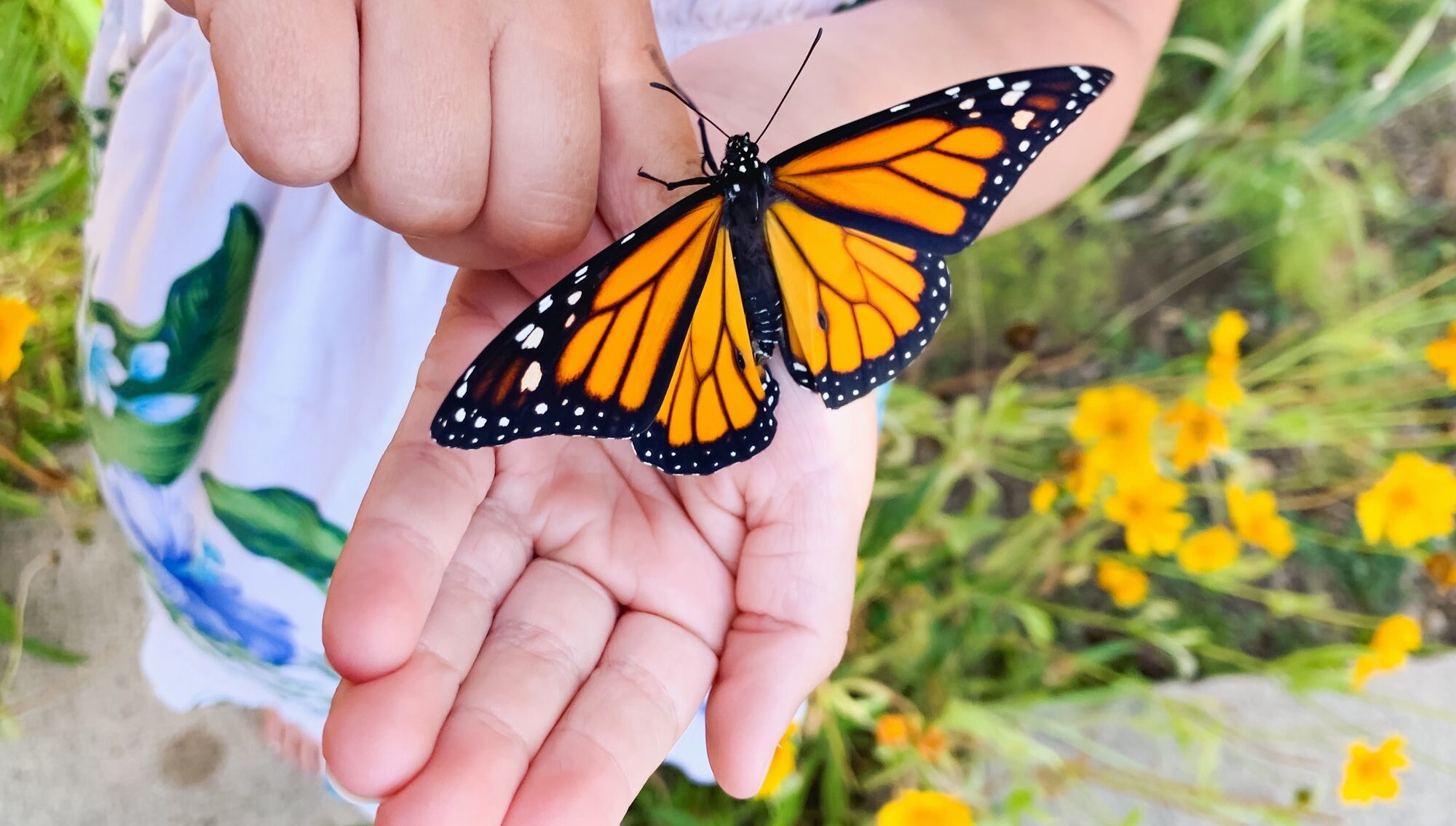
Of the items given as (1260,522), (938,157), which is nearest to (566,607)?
(938,157)

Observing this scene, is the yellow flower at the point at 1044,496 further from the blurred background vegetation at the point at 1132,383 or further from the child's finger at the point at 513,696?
the child's finger at the point at 513,696

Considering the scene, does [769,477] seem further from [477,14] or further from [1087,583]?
[1087,583]

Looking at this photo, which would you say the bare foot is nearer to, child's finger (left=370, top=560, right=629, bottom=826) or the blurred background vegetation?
the blurred background vegetation

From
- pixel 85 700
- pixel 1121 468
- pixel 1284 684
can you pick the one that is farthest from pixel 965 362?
pixel 85 700

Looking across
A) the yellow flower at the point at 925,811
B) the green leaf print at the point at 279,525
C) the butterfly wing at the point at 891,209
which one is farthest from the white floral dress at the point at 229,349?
the yellow flower at the point at 925,811

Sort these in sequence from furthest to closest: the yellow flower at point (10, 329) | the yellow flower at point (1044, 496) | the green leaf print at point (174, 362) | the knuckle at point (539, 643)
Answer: the yellow flower at point (1044, 496), the yellow flower at point (10, 329), the green leaf print at point (174, 362), the knuckle at point (539, 643)

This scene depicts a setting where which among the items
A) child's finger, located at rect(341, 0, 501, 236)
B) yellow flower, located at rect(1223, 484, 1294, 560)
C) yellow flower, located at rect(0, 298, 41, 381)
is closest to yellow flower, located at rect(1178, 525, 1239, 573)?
yellow flower, located at rect(1223, 484, 1294, 560)
